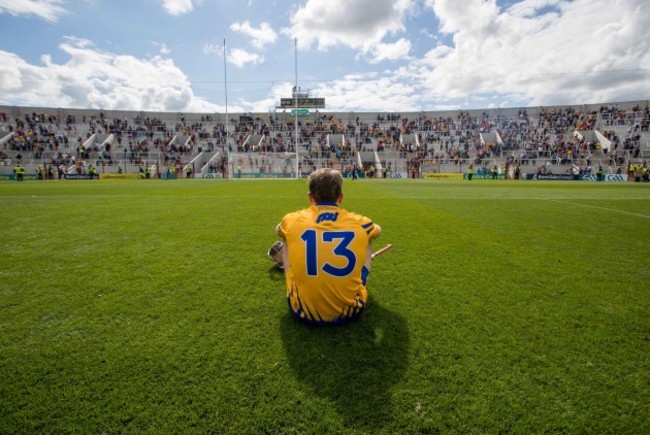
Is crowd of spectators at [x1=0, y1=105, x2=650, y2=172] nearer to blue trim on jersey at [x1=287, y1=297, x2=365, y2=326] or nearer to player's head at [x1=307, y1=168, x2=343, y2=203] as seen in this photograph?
player's head at [x1=307, y1=168, x2=343, y2=203]

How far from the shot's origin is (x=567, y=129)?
45.3 m

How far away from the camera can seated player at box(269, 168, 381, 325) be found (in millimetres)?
2682

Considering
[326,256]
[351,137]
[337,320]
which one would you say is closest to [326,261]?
[326,256]

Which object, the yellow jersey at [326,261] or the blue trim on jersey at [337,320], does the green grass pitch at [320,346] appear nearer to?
the blue trim on jersey at [337,320]

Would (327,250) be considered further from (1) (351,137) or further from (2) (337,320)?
(1) (351,137)

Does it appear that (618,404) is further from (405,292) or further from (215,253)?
(215,253)

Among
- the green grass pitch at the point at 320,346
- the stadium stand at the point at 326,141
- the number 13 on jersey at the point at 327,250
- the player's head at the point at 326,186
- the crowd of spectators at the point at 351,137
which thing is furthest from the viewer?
the crowd of spectators at the point at 351,137

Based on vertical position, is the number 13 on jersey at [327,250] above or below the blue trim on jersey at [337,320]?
above

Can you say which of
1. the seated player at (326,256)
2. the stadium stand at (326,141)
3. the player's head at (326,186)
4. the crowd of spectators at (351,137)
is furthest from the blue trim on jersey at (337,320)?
the crowd of spectators at (351,137)

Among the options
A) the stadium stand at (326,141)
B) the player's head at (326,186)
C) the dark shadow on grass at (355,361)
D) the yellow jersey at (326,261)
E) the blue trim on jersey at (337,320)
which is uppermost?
the stadium stand at (326,141)

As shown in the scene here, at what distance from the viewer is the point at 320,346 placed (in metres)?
2.59

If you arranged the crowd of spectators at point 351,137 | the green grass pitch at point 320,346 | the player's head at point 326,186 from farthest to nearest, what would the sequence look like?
the crowd of spectators at point 351,137, the player's head at point 326,186, the green grass pitch at point 320,346

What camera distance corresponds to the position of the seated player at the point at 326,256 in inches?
106

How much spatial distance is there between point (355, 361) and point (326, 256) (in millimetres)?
826
